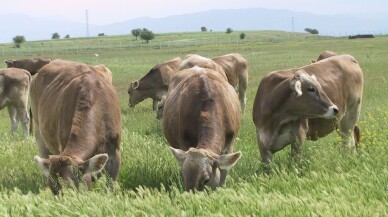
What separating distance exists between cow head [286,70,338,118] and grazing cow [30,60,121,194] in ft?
10.1

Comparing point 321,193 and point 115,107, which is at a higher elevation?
point 115,107

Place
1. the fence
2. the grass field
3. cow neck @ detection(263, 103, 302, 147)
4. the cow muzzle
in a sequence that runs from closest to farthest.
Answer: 1. the grass field
2. the cow muzzle
3. cow neck @ detection(263, 103, 302, 147)
4. the fence

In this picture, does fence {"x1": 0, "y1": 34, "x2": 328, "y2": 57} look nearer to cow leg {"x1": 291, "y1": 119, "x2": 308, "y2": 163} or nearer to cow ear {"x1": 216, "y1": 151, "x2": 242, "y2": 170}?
cow leg {"x1": 291, "y1": 119, "x2": 308, "y2": 163}

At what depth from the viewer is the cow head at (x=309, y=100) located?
9.72m

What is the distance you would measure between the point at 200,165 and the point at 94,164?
134cm

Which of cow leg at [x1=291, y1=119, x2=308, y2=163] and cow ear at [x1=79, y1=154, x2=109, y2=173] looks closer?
cow ear at [x1=79, y1=154, x2=109, y2=173]

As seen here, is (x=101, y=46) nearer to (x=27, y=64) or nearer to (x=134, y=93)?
(x=27, y=64)

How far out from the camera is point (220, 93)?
29.2 feet

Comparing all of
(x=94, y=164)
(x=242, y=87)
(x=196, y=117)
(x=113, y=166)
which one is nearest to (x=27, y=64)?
(x=242, y=87)

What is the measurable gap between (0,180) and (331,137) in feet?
24.5

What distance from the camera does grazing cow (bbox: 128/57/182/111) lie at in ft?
75.3

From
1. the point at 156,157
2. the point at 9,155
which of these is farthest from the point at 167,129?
the point at 9,155

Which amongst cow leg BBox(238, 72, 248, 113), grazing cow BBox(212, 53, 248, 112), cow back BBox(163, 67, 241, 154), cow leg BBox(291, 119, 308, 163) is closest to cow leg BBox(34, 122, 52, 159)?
cow back BBox(163, 67, 241, 154)

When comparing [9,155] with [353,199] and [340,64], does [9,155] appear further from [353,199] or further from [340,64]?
[353,199]
